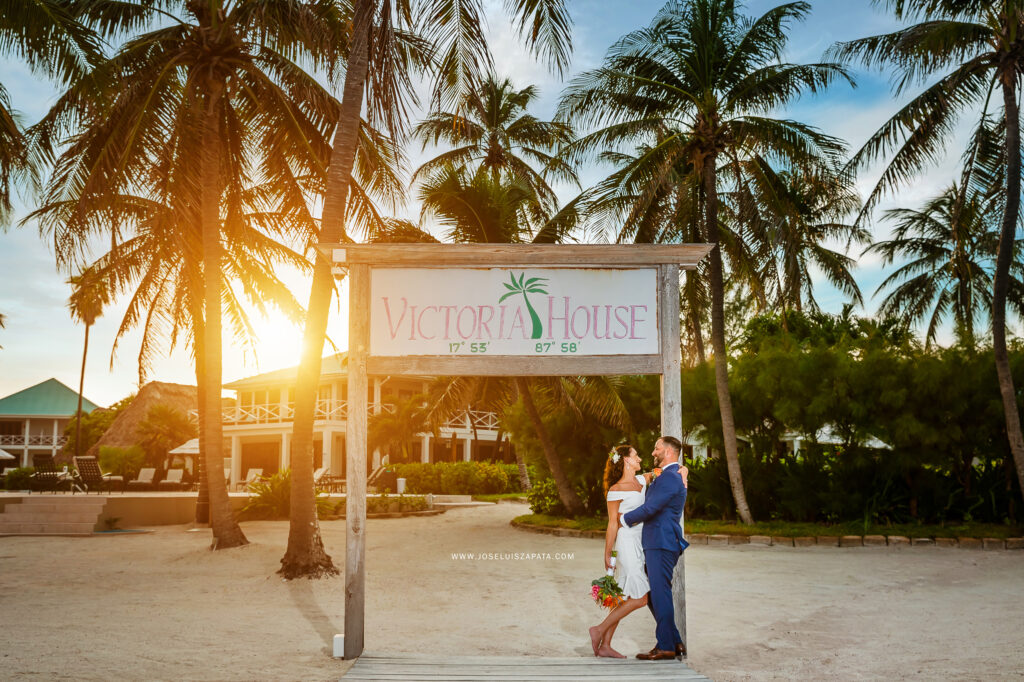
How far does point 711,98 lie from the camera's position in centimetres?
1599

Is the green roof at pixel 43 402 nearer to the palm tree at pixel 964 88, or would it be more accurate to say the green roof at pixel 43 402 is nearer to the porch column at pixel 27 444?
the porch column at pixel 27 444

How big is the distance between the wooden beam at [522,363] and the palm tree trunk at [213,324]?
7.44 m

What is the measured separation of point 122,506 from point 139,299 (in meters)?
4.67

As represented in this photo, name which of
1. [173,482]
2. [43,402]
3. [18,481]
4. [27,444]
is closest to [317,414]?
[173,482]

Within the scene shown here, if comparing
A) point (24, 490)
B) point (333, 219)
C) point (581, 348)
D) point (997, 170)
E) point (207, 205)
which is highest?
point (997, 170)

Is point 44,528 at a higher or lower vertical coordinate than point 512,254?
lower

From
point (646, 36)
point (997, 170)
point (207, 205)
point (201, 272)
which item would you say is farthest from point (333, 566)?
point (997, 170)

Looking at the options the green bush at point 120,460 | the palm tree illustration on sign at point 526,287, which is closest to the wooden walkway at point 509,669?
the palm tree illustration on sign at point 526,287

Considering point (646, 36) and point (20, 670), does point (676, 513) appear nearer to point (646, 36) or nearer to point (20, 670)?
point (20, 670)

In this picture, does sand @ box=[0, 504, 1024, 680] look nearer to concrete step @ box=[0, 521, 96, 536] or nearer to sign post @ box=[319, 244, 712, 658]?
concrete step @ box=[0, 521, 96, 536]

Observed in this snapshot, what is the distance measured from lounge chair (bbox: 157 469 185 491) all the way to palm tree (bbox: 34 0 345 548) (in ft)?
55.3

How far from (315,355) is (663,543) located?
645 centimetres

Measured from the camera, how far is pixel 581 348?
6410 mm

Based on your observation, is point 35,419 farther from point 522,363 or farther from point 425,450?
point 522,363
